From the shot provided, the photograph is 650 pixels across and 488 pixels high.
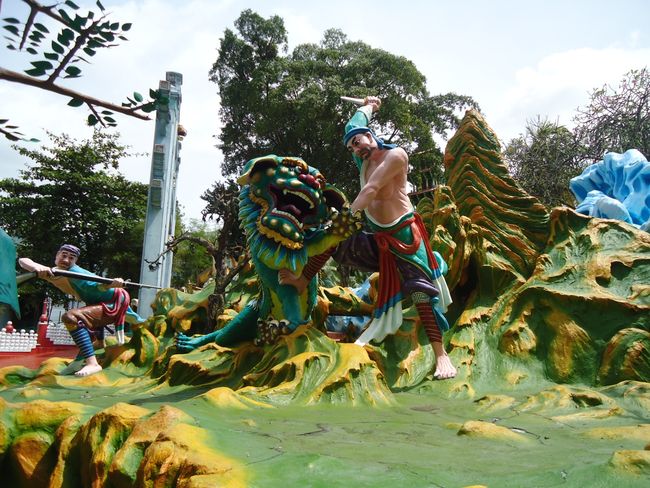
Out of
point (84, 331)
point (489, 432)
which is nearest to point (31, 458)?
point (489, 432)

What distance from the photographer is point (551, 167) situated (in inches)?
624

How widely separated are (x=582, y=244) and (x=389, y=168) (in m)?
2.10

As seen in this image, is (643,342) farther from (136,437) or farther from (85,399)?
(85,399)

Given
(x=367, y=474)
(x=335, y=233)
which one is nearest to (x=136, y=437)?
(x=367, y=474)

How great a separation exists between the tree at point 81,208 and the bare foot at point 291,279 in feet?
50.3

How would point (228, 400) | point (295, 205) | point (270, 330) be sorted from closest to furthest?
1. point (228, 400)
2. point (270, 330)
3. point (295, 205)

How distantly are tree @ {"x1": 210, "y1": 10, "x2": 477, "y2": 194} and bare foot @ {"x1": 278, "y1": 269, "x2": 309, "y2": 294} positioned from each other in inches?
507

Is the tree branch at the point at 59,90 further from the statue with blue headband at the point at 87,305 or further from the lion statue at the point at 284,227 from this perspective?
the statue with blue headband at the point at 87,305

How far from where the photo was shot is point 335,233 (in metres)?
4.12

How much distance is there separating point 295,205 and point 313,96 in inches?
518

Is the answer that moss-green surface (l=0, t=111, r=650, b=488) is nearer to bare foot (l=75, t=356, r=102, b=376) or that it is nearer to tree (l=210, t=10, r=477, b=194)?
bare foot (l=75, t=356, r=102, b=376)

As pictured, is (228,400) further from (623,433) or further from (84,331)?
(84,331)

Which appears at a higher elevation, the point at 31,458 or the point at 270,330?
the point at 270,330

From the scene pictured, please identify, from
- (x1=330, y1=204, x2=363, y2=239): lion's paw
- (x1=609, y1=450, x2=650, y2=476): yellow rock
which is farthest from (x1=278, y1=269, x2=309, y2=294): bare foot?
(x1=609, y1=450, x2=650, y2=476): yellow rock
